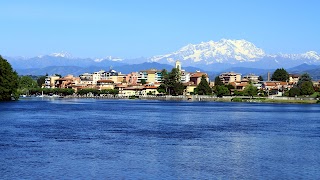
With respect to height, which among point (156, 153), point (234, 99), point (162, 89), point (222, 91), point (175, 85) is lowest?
point (156, 153)

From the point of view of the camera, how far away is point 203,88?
13725 cm

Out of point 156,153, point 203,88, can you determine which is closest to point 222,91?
point 203,88

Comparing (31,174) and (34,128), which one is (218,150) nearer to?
(31,174)

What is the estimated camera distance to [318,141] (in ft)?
112

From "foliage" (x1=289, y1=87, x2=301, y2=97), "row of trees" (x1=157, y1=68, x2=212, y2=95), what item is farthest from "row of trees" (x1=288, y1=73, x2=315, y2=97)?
"row of trees" (x1=157, y1=68, x2=212, y2=95)

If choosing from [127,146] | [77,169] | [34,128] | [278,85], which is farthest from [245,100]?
[77,169]

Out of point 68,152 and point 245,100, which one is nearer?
point 68,152

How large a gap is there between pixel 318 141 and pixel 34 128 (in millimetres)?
19196

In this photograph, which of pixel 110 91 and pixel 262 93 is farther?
pixel 110 91

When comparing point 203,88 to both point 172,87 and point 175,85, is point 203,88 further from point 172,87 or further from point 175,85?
point 172,87

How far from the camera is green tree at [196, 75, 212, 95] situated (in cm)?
13682

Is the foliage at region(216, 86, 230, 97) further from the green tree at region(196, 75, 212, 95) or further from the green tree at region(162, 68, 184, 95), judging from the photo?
the green tree at region(162, 68, 184, 95)

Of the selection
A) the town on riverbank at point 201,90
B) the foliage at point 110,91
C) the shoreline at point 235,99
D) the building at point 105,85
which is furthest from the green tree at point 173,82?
the building at point 105,85

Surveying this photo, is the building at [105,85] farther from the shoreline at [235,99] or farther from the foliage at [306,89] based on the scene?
the foliage at [306,89]
